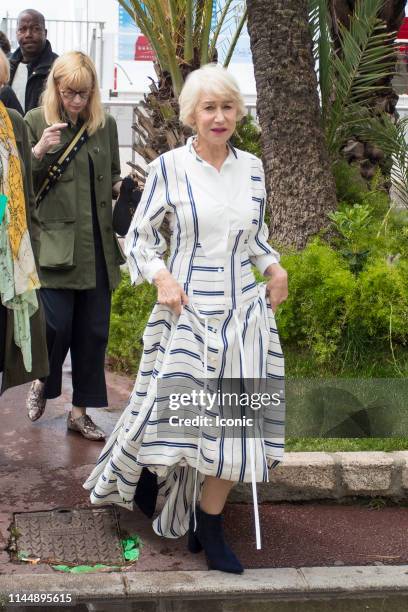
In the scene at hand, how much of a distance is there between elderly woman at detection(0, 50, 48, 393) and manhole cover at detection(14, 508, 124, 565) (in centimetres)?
62

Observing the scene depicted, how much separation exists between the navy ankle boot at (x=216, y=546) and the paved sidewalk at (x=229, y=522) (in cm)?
6

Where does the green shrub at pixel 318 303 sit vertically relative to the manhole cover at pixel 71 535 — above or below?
above

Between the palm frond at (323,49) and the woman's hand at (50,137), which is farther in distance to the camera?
the palm frond at (323,49)

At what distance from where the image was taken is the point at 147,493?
4527 millimetres

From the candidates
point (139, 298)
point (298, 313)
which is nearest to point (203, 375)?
point (298, 313)

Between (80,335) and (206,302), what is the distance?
174cm

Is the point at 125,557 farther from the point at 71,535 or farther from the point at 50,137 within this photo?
the point at 50,137

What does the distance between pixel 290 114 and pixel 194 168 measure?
346cm

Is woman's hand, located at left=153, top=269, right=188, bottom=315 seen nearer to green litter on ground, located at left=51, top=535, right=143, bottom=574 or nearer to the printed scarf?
the printed scarf

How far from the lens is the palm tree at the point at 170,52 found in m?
8.15

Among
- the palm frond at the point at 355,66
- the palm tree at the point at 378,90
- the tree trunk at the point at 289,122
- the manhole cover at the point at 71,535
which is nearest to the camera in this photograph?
the manhole cover at the point at 71,535

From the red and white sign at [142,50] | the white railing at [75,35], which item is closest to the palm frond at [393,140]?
the white railing at [75,35]

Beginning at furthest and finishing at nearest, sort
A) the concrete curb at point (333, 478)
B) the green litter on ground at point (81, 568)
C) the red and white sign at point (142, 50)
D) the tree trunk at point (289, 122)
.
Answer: the red and white sign at point (142, 50), the tree trunk at point (289, 122), the concrete curb at point (333, 478), the green litter on ground at point (81, 568)

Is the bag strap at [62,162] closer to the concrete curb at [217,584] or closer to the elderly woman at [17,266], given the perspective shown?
the elderly woman at [17,266]
